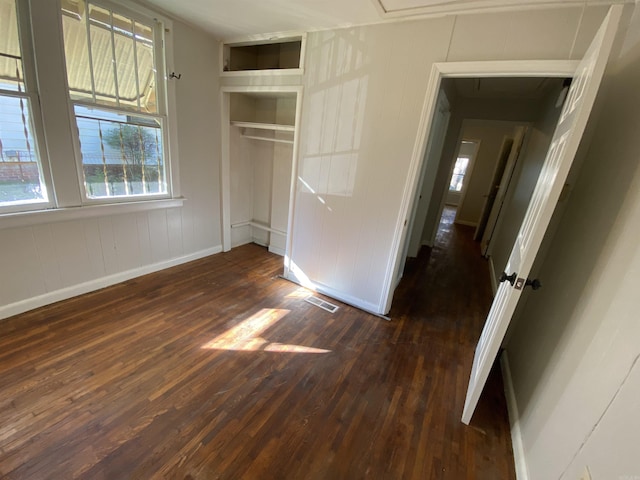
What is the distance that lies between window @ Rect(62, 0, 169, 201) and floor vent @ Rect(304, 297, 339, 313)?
1991mm

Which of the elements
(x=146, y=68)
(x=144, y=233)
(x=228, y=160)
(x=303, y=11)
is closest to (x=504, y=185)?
(x=303, y=11)

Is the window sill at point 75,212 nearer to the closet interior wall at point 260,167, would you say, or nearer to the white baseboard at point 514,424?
the closet interior wall at point 260,167

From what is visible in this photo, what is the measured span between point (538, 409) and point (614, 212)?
3.35 feet

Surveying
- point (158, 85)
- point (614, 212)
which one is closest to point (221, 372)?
point (614, 212)

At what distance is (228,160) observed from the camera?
340 centimetres

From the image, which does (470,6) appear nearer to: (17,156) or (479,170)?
(17,156)

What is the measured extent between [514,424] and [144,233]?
341cm

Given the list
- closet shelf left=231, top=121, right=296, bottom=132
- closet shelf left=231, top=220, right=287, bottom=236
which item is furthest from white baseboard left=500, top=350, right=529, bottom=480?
closet shelf left=231, top=121, right=296, bottom=132

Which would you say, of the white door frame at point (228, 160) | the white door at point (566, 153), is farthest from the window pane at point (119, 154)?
the white door at point (566, 153)

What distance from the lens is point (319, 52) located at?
7.94 ft

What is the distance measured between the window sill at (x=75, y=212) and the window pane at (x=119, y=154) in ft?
0.39

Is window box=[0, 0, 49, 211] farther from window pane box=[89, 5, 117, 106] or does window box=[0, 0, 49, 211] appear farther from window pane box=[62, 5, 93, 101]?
window pane box=[89, 5, 117, 106]

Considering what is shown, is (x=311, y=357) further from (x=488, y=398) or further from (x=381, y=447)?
(x=488, y=398)

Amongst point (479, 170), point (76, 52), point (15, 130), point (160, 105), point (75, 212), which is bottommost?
point (75, 212)
